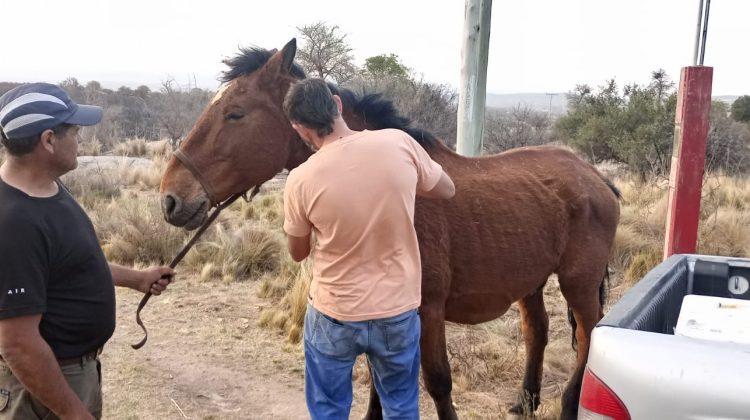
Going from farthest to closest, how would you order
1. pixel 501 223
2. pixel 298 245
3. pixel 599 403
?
pixel 501 223, pixel 298 245, pixel 599 403

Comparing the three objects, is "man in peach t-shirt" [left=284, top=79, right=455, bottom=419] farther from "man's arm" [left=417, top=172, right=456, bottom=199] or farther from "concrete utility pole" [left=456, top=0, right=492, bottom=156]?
"concrete utility pole" [left=456, top=0, right=492, bottom=156]

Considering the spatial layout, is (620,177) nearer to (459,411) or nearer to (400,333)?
(459,411)

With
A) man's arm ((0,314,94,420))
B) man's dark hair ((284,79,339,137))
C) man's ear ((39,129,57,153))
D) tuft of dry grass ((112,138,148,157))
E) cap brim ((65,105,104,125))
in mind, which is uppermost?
man's dark hair ((284,79,339,137))

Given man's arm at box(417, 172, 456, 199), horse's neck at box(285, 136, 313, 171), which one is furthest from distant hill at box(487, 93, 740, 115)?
man's arm at box(417, 172, 456, 199)

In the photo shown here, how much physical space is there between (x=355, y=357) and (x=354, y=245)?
1.81ft

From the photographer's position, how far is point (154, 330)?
623cm

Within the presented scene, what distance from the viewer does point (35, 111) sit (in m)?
2.15

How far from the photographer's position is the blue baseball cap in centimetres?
212

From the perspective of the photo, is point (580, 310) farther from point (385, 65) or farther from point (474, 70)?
point (385, 65)

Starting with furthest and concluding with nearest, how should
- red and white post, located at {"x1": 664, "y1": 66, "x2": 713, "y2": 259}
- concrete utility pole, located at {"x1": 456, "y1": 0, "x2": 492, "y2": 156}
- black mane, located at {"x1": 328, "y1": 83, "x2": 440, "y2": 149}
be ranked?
concrete utility pole, located at {"x1": 456, "y1": 0, "x2": 492, "y2": 156} → red and white post, located at {"x1": 664, "y1": 66, "x2": 713, "y2": 259} → black mane, located at {"x1": 328, "y1": 83, "x2": 440, "y2": 149}

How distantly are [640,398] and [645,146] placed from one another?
51.6 feet


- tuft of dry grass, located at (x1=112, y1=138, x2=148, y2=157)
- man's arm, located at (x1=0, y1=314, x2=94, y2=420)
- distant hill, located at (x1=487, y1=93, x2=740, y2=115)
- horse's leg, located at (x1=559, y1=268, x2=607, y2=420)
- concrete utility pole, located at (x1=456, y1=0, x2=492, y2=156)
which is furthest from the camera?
distant hill, located at (x1=487, y1=93, x2=740, y2=115)

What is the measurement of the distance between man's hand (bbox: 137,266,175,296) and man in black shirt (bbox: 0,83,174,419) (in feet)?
1.60

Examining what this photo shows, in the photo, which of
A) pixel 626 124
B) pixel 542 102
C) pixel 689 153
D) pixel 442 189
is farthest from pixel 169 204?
pixel 542 102
